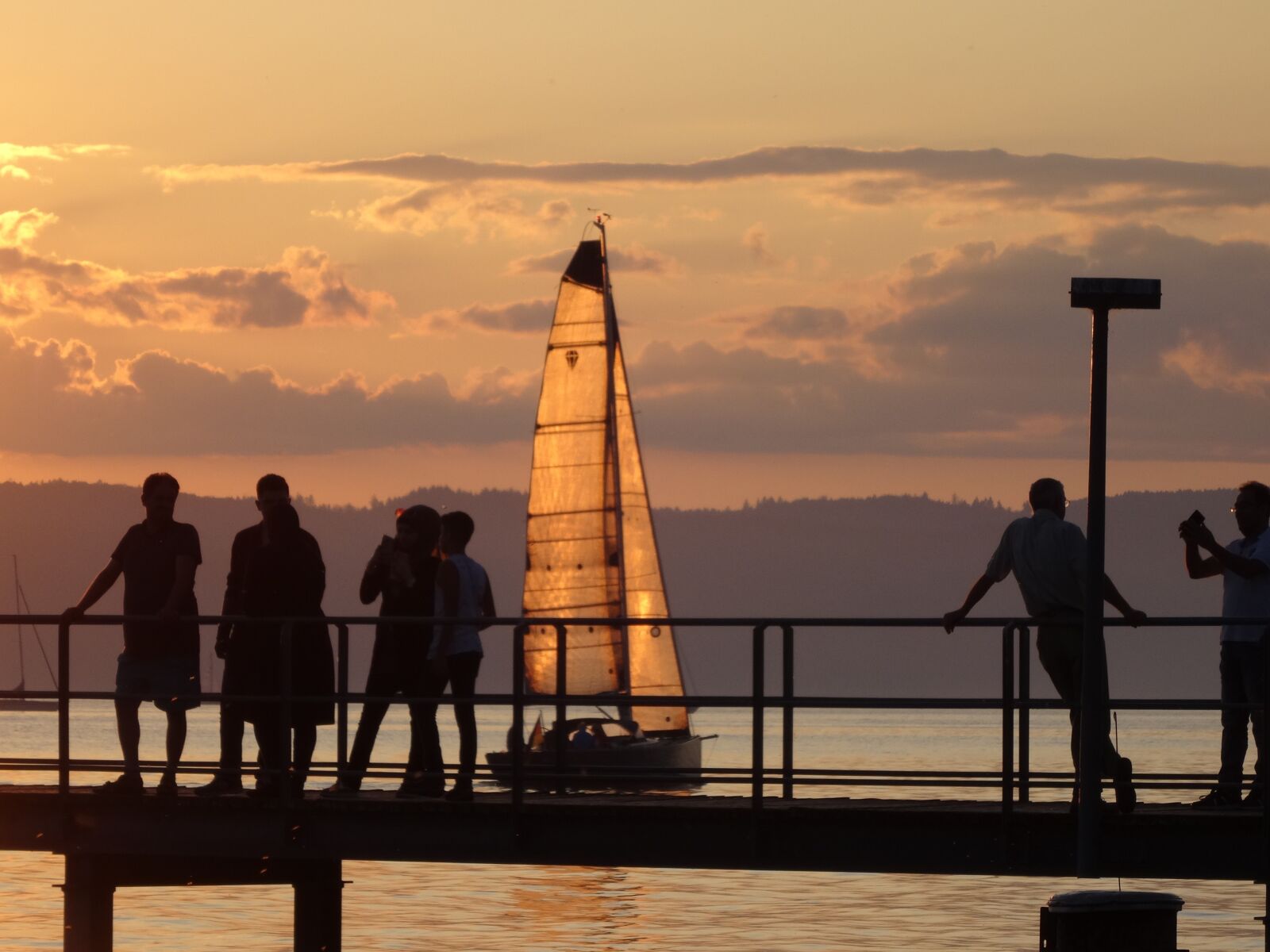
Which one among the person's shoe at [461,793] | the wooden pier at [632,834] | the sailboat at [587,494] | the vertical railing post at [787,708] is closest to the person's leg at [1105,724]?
the wooden pier at [632,834]

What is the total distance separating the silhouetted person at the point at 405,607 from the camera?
1349cm

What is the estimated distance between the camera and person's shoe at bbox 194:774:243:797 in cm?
1367

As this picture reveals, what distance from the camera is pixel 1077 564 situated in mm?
12367

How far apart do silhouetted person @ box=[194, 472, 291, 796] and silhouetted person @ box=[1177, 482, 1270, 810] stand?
17.8 feet

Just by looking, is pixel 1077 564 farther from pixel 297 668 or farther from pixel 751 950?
pixel 751 950

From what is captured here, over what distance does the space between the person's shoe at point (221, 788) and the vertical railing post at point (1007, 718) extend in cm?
478

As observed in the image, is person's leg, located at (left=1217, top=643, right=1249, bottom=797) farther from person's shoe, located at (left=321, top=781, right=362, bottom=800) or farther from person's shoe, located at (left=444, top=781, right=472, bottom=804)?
person's shoe, located at (left=321, top=781, right=362, bottom=800)

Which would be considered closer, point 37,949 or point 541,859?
point 541,859

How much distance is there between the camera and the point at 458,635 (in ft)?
43.6

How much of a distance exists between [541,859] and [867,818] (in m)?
2.01

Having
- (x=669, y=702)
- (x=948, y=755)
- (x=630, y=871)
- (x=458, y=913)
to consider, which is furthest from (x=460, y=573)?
(x=948, y=755)

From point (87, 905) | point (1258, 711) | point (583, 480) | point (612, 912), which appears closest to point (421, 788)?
point (87, 905)

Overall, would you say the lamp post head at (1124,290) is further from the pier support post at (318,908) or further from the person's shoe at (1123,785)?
the pier support post at (318,908)

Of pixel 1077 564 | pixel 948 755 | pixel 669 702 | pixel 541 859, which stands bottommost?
pixel 948 755
